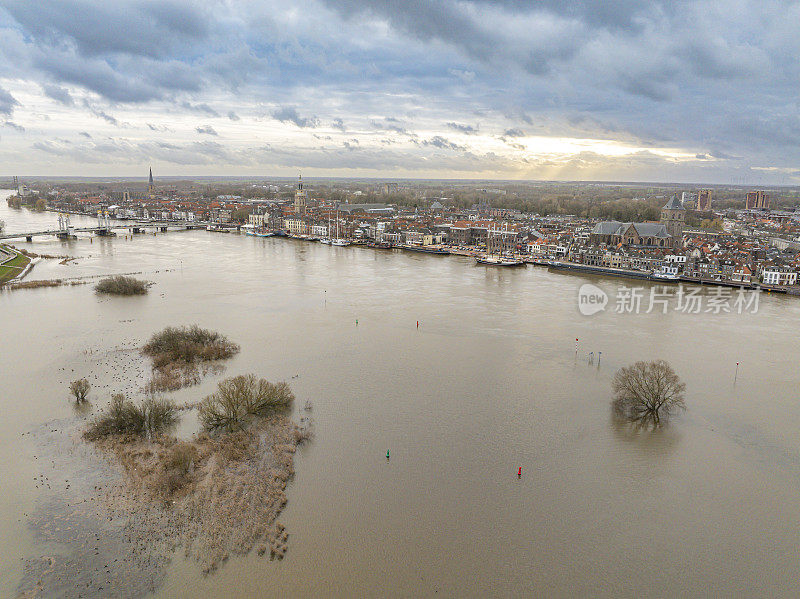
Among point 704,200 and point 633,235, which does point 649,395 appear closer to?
point 633,235

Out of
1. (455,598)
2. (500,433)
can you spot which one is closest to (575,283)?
(500,433)

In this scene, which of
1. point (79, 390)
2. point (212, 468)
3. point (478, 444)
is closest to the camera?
point (212, 468)

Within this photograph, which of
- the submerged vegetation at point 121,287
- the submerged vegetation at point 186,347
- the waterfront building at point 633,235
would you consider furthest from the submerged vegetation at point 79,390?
the waterfront building at point 633,235

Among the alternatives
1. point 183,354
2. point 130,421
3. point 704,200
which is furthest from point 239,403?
point 704,200

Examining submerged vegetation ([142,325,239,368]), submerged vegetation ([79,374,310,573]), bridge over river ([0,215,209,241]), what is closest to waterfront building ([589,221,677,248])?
submerged vegetation ([142,325,239,368])

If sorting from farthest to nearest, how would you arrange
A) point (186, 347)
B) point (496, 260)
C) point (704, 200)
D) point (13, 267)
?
point (704, 200) < point (496, 260) < point (13, 267) < point (186, 347)

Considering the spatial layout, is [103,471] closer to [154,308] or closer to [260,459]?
[260,459]
